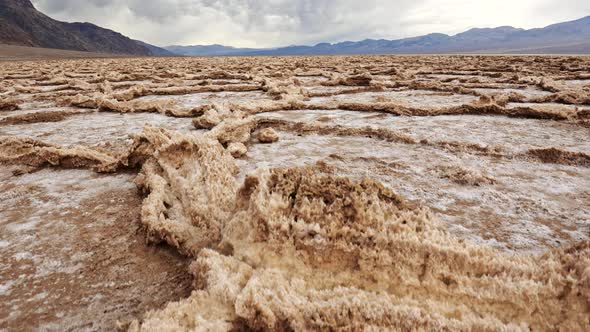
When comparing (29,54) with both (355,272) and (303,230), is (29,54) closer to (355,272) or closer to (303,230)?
(303,230)

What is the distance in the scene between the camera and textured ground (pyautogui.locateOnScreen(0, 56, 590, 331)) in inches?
33.0

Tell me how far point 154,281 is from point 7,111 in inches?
170

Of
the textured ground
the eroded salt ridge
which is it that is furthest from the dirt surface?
the eroded salt ridge

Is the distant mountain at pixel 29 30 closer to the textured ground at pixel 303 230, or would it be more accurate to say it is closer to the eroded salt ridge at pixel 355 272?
the textured ground at pixel 303 230

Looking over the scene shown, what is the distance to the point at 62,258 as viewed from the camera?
1.30m

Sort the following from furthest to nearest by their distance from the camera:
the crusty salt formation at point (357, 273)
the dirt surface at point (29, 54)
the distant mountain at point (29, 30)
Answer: the distant mountain at point (29, 30) → the dirt surface at point (29, 54) → the crusty salt formation at point (357, 273)

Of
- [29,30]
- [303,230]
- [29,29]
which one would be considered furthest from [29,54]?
[29,29]

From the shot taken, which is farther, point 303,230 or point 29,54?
point 29,54

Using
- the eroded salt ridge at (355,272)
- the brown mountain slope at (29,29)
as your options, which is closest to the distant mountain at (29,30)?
the brown mountain slope at (29,29)

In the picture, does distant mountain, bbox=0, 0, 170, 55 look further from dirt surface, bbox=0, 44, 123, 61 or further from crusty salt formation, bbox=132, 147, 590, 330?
crusty salt formation, bbox=132, 147, 590, 330

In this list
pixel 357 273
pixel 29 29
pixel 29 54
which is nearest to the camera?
pixel 357 273

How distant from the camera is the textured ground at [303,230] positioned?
2.75 ft

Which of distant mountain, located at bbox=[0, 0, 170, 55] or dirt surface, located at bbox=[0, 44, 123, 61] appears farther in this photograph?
distant mountain, located at bbox=[0, 0, 170, 55]

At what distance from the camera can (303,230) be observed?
3.26 feet
